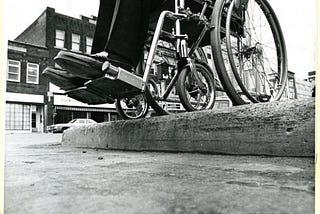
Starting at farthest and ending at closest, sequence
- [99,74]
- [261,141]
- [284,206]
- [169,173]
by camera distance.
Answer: [99,74], [261,141], [169,173], [284,206]

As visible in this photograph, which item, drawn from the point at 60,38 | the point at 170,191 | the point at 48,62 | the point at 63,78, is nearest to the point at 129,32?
the point at 63,78

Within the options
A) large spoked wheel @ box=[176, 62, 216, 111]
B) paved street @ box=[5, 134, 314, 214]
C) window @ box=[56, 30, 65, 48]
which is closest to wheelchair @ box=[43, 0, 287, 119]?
large spoked wheel @ box=[176, 62, 216, 111]

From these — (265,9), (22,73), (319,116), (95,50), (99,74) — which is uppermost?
(22,73)

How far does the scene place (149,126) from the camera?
6.58 ft

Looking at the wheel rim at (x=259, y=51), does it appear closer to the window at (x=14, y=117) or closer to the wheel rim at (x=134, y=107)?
the wheel rim at (x=134, y=107)

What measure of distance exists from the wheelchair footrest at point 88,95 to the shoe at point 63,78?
0.15 ft

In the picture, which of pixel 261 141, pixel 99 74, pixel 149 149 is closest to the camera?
pixel 261 141

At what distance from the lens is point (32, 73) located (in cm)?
1509

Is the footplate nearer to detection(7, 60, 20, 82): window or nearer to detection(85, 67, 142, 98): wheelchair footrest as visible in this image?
detection(85, 67, 142, 98): wheelchair footrest

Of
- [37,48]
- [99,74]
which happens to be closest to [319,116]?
[99,74]

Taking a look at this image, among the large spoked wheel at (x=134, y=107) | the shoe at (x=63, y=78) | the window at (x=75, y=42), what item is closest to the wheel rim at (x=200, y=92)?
the large spoked wheel at (x=134, y=107)

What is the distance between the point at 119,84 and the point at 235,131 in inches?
28.7

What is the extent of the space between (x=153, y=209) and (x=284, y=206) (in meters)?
0.25

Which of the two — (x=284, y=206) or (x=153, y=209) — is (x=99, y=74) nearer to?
(x=153, y=209)
